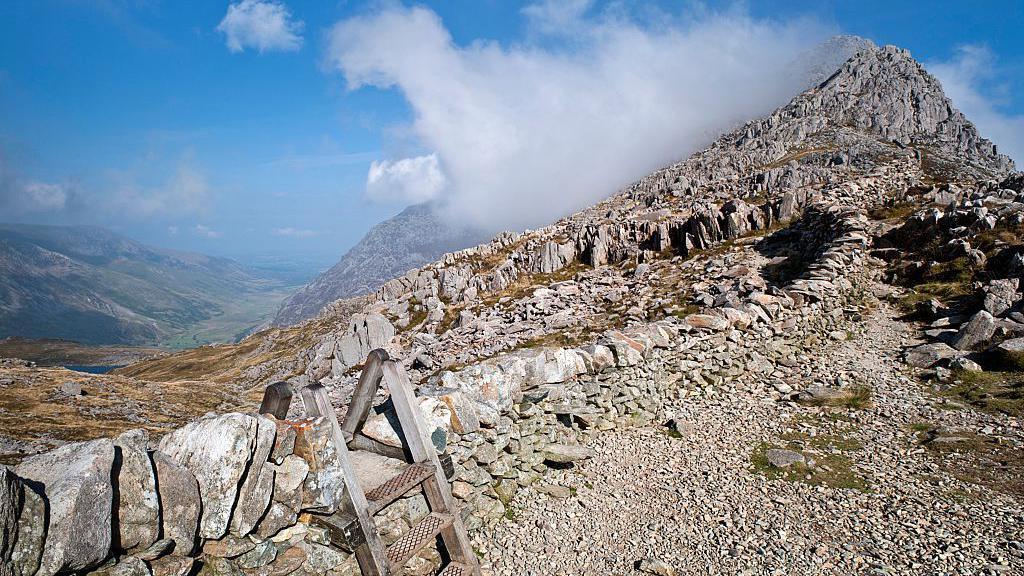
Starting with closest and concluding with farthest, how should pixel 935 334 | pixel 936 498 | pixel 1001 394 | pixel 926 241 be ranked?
pixel 936 498
pixel 1001 394
pixel 935 334
pixel 926 241

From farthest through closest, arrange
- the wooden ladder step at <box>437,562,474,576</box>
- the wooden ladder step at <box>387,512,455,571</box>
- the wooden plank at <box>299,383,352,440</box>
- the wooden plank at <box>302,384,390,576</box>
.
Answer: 1. the wooden ladder step at <box>437,562,474,576</box>
2. the wooden plank at <box>299,383,352,440</box>
3. the wooden ladder step at <box>387,512,455,571</box>
4. the wooden plank at <box>302,384,390,576</box>

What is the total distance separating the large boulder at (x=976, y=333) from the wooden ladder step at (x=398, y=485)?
19.9 metres

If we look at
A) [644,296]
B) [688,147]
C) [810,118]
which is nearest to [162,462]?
[644,296]

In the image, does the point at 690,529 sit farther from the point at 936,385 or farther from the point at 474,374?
the point at 936,385

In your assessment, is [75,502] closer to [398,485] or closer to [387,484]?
[387,484]

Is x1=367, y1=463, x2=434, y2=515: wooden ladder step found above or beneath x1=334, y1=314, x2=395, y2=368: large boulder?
beneath

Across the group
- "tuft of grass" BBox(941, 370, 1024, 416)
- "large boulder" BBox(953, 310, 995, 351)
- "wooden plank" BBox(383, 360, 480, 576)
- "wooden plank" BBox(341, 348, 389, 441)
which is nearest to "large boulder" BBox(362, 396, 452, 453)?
"wooden plank" BBox(341, 348, 389, 441)

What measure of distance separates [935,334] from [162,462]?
24642 millimetres

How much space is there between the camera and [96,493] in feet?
15.6

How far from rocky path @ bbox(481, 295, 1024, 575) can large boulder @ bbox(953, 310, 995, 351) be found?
441cm

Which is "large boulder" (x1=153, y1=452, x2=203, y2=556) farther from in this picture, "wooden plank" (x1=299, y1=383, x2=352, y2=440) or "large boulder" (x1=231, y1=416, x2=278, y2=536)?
"wooden plank" (x1=299, y1=383, x2=352, y2=440)

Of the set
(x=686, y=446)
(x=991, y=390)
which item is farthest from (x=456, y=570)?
Answer: (x=991, y=390)

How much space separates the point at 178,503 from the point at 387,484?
2.83 metres

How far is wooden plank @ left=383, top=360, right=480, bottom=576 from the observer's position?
7.95 metres
